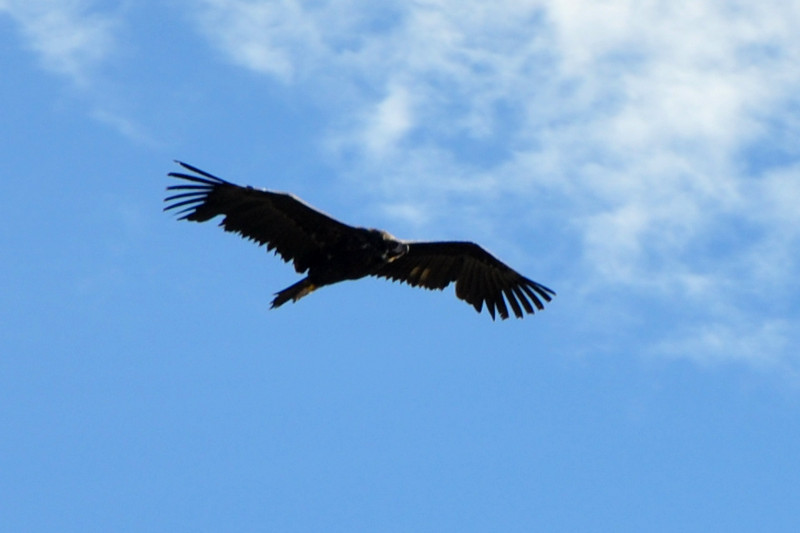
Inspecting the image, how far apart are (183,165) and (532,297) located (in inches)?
248

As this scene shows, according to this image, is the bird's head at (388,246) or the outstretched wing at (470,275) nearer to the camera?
the bird's head at (388,246)

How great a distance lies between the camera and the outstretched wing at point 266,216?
23.5 meters

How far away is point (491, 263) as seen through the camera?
26219 mm

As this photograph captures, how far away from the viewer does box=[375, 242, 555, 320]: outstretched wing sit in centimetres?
2588

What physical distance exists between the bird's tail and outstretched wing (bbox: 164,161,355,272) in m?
0.31

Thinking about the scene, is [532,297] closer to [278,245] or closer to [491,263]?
[491,263]

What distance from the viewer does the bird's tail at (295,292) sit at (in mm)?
23859

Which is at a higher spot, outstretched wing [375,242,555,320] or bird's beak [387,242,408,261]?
outstretched wing [375,242,555,320]

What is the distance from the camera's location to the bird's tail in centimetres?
2386

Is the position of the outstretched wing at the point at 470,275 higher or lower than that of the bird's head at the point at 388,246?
higher

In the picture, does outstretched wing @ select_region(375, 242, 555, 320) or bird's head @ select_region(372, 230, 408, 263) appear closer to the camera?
bird's head @ select_region(372, 230, 408, 263)

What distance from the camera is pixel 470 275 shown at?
26297mm

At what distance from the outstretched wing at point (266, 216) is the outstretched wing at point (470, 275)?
171cm

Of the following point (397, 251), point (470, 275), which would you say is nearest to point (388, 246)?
point (397, 251)
